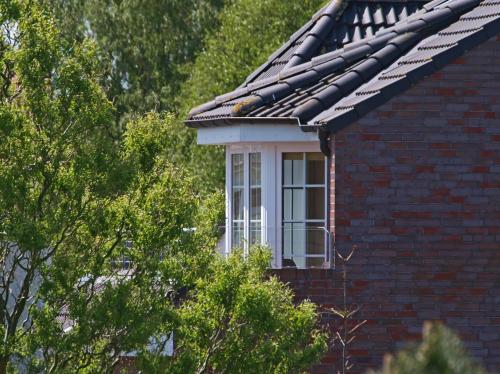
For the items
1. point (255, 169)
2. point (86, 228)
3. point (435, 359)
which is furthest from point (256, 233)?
point (435, 359)

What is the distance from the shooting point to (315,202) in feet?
46.8

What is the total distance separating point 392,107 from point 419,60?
0.59m

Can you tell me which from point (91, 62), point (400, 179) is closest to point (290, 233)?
point (400, 179)

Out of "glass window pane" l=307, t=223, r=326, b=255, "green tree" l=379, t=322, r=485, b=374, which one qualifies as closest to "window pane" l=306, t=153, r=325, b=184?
"glass window pane" l=307, t=223, r=326, b=255

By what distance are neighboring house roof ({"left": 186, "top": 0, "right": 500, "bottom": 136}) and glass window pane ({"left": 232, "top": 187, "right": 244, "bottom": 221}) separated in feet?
3.00

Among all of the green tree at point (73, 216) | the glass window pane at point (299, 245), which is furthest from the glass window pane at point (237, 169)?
the green tree at point (73, 216)

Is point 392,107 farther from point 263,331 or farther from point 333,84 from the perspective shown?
point 263,331

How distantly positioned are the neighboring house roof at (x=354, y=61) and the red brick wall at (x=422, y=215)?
0.22 meters

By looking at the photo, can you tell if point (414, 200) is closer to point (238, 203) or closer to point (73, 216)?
point (238, 203)

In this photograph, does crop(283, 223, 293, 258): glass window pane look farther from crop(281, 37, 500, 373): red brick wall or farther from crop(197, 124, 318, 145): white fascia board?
crop(197, 124, 318, 145): white fascia board

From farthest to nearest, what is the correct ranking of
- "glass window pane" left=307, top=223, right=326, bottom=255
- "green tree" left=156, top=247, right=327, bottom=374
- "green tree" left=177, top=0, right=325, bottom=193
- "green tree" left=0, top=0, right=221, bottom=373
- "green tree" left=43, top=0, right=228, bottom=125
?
"green tree" left=43, top=0, right=228, bottom=125, "green tree" left=177, top=0, right=325, bottom=193, "glass window pane" left=307, top=223, right=326, bottom=255, "green tree" left=156, top=247, right=327, bottom=374, "green tree" left=0, top=0, right=221, bottom=373

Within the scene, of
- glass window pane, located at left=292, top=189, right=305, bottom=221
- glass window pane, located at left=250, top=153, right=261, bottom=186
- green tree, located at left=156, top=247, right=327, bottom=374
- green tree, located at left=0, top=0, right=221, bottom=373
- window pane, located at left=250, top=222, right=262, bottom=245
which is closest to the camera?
green tree, located at left=0, top=0, right=221, bottom=373

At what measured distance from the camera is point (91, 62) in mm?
8781

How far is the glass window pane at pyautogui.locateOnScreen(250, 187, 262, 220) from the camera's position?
14625mm
